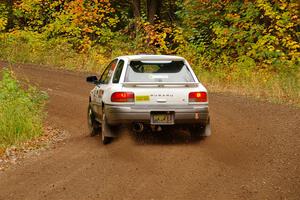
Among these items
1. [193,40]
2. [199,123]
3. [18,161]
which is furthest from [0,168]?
[193,40]

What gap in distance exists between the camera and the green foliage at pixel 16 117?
12352 millimetres

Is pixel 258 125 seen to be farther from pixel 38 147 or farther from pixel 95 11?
pixel 95 11

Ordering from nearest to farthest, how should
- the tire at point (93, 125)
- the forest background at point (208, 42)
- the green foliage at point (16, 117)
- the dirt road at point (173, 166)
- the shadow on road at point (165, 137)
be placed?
1. the dirt road at point (173, 166)
2. the shadow on road at point (165, 137)
3. the green foliage at point (16, 117)
4. the tire at point (93, 125)
5. the forest background at point (208, 42)

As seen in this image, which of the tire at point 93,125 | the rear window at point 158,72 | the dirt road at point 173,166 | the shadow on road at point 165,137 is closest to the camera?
the dirt road at point 173,166

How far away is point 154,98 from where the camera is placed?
10578 mm

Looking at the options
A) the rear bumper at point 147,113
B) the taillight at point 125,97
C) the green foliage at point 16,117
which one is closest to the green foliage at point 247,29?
the green foliage at point 16,117

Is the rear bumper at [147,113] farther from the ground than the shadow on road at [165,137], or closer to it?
farther from the ground

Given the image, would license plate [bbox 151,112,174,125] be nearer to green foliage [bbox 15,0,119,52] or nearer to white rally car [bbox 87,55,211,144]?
white rally car [bbox 87,55,211,144]

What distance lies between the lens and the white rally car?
10.6 meters

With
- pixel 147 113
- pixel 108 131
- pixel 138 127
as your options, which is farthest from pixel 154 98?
pixel 108 131

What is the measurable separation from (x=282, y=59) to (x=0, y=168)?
1423cm

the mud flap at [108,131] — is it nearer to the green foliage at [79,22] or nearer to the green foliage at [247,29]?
the green foliage at [247,29]

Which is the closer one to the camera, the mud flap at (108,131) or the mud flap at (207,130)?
the mud flap at (108,131)

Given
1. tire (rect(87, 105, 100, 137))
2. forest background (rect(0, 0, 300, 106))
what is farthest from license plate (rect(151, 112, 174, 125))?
forest background (rect(0, 0, 300, 106))
